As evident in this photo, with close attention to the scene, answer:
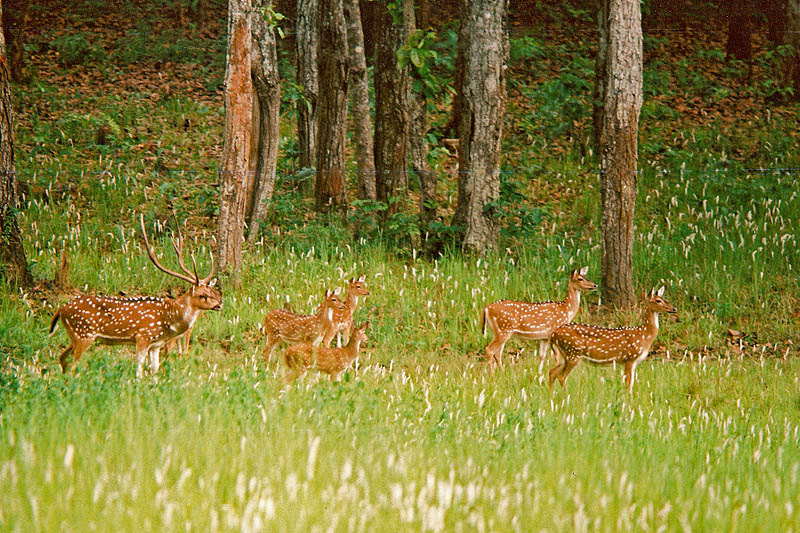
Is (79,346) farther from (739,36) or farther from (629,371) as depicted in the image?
(739,36)

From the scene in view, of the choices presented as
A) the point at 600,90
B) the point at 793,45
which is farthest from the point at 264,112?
the point at 793,45

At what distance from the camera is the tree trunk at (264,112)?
15.1 metres

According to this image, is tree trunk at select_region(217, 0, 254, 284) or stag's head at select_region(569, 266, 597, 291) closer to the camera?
stag's head at select_region(569, 266, 597, 291)

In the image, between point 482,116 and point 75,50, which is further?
point 75,50

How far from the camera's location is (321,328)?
11008 millimetres

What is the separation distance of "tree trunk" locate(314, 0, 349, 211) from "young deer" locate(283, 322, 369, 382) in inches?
289

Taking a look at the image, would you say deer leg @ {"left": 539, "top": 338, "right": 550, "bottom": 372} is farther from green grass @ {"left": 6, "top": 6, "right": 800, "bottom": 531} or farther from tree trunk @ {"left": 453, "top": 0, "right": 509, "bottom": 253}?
tree trunk @ {"left": 453, "top": 0, "right": 509, "bottom": 253}

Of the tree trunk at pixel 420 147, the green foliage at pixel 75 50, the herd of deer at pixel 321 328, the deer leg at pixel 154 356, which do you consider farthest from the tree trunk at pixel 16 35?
the deer leg at pixel 154 356

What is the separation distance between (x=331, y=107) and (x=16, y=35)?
36.8 feet

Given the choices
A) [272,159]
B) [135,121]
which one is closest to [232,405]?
[272,159]

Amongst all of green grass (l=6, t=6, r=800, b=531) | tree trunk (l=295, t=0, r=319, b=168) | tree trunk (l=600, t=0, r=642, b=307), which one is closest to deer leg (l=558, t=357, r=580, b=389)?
green grass (l=6, t=6, r=800, b=531)

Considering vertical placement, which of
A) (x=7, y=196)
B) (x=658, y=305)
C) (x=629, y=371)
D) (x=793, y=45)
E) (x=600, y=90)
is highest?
(x=793, y=45)

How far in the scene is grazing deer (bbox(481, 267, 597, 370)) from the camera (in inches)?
444

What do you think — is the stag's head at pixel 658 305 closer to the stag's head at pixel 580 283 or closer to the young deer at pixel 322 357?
the stag's head at pixel 580 283
